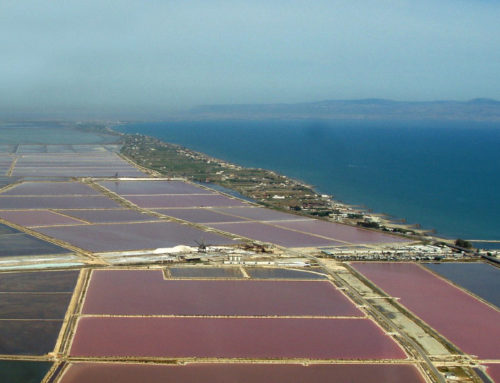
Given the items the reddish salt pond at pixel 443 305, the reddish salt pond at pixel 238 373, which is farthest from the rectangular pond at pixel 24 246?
the reddish salt pond at pixel 443 305

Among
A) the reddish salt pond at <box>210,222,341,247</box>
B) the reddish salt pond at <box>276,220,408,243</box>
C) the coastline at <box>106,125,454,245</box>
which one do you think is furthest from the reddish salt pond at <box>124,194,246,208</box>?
the reddish salt pond at <box>276,220,408,243</box>

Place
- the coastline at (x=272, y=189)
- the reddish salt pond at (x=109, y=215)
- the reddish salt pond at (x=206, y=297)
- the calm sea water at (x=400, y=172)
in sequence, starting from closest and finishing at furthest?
the reddish salt pond at (x=206, y=297) < the reddish salt pond at (x=109, y=215) < the coastline at (x=272, y=189) < the calm sea water at (x=400, y=172)

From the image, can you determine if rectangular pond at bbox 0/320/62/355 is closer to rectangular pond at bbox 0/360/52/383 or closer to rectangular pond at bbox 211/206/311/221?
rectangular pond at bbox 0/360/52/383

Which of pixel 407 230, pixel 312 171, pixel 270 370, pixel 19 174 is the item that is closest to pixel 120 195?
pixel 19 174

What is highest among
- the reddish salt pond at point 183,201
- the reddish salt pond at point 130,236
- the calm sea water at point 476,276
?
the calm sea water at point 476,276

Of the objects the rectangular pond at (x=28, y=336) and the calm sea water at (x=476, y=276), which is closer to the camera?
the rectangular pond at (x=28, y=336)

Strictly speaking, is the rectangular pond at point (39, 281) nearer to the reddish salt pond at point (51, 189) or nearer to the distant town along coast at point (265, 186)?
A: the distant town along coast at point (265, 186)
